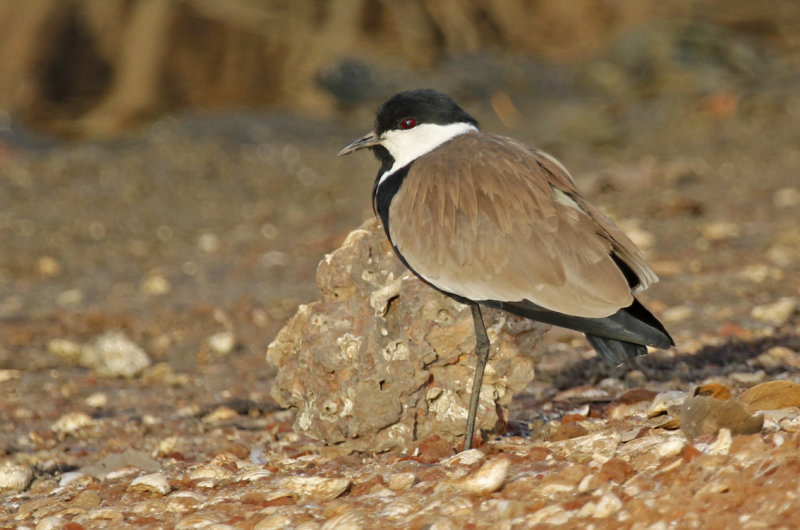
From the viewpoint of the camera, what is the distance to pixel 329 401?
162 inches

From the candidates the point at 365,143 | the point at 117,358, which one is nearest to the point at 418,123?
the point at 365,143

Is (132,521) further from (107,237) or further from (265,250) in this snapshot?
(107,237)

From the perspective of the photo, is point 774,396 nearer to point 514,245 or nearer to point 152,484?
point 514,245

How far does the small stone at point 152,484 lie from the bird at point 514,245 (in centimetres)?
114

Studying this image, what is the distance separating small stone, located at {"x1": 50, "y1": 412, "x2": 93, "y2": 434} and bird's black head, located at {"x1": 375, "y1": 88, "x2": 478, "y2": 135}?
221cm

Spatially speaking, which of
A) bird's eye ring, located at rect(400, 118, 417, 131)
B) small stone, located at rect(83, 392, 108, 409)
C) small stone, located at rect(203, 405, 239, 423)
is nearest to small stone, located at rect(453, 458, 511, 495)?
bird's eye ring, located at rect(400, 118, 417, 131)

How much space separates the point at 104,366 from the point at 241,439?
1879 millimetres

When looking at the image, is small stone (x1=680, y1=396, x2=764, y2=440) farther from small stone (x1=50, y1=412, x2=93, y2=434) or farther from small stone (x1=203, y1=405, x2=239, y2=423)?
small stone (x1=50, y1=412, x2=93, y2=434)

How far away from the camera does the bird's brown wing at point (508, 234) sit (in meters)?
3.65

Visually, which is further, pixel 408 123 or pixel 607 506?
pixel 408 123

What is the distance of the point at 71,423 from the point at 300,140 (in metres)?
11.1

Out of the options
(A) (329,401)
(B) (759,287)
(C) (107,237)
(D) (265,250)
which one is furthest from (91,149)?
(A) (329,401)

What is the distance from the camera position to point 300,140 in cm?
1586

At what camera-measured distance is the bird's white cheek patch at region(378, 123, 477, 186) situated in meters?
4.24
